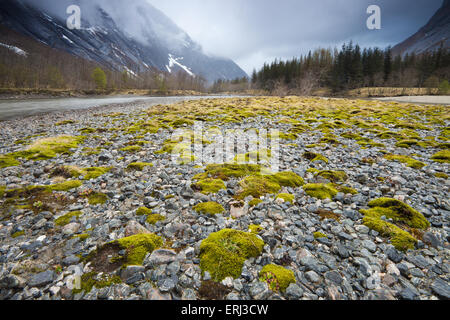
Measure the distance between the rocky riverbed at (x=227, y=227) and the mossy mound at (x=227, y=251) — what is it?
0.07 ft

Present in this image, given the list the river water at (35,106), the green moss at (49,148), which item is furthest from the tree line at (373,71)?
the green moss at (49,148)

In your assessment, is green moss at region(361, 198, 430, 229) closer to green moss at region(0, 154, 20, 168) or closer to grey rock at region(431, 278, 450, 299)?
grey rock at region(431, 278, 450, 299)

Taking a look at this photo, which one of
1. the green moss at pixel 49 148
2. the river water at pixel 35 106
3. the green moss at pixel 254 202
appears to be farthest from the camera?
the river water at pixel 35 106

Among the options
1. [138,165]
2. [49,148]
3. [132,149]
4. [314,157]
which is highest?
[49,148]

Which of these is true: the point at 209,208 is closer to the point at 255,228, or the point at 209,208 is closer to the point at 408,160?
the point at 255,228

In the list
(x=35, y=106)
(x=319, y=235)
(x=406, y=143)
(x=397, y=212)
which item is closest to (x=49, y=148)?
(x=319, y=235)

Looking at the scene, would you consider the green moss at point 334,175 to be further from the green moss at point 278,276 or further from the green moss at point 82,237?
the green moss at point 82,237

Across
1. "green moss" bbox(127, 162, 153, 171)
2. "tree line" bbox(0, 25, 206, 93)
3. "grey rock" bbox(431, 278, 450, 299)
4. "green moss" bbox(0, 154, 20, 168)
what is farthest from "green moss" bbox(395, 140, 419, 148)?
"tree line" bbox(0, 25, 206, 93)

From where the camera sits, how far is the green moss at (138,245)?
361cm

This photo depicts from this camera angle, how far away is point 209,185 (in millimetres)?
6410

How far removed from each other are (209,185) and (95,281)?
3.80 m

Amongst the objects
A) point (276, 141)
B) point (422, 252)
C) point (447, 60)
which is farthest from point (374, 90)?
point (422, 252)

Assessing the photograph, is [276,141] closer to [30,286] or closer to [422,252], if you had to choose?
[422,252]

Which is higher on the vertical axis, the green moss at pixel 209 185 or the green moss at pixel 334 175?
the green moss at pixel 334 175
